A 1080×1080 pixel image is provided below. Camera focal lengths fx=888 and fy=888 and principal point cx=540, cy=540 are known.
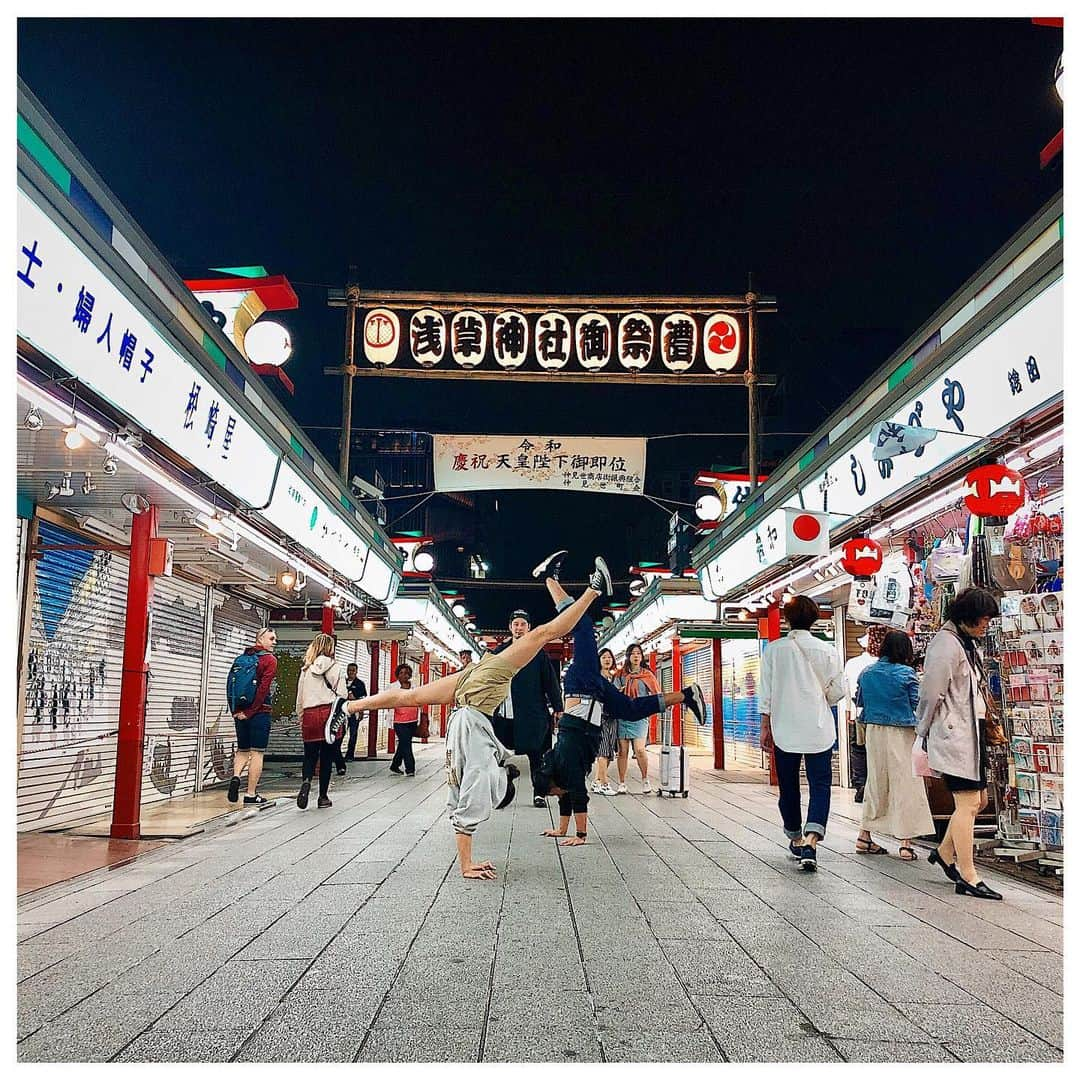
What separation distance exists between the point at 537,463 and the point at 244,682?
22.7 ft

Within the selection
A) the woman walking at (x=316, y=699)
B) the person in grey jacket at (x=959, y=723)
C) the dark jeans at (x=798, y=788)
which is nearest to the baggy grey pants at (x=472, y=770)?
the dark jeans at (x=798, y=788)

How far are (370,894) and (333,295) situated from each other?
41.1 ft

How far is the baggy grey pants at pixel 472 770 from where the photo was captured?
21.2 ft

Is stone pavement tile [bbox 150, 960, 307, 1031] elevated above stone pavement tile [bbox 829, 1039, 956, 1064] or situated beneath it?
situated beneath

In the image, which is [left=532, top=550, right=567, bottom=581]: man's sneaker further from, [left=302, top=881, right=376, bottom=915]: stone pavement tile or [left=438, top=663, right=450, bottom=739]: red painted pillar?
[left=438, top=663, right=450, bottom=739]: red painted pillar

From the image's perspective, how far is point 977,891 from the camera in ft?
19.4

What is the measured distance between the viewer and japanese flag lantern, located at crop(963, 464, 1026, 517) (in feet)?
21.2

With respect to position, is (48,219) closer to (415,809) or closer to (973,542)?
(973,542)

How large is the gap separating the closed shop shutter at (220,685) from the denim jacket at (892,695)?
1007 cm

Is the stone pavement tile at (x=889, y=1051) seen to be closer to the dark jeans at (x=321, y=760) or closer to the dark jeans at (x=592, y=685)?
the dark jeans at (x=592, y=685)

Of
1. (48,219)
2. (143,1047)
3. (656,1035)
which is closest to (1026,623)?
(656,1035)

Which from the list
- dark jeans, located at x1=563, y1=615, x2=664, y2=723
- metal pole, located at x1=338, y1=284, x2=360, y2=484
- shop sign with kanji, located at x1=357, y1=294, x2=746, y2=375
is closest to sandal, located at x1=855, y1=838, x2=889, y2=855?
dark jeans, located at x1=563, y1=615, x2=664, y2=723

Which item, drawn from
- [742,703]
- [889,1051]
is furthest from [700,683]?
[889,1051]

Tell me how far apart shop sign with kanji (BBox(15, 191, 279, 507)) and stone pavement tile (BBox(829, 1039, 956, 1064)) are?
4.88 m
